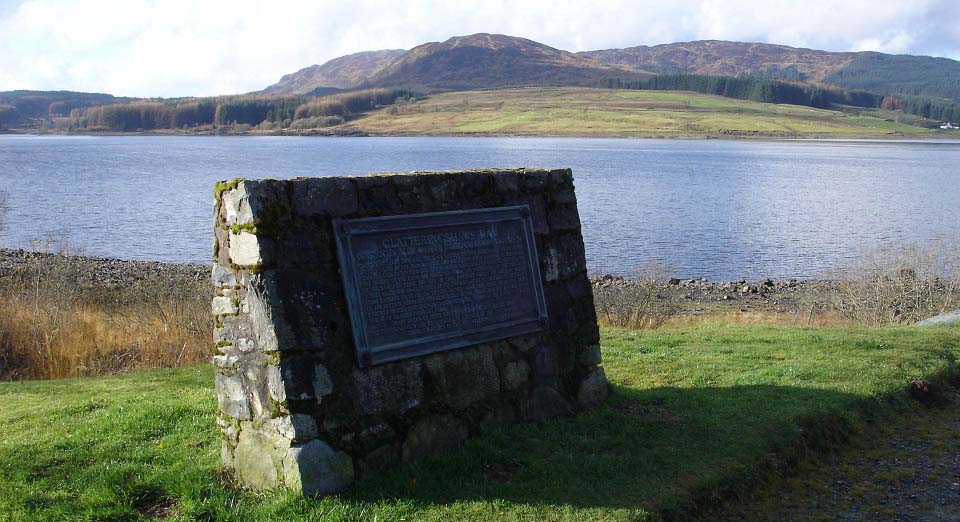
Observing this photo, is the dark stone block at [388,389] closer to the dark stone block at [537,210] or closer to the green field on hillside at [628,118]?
the dark stone block at [537,210]

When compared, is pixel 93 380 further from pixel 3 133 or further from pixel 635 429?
pixel 3 133

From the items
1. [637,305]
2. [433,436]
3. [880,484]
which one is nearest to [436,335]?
[433,436]

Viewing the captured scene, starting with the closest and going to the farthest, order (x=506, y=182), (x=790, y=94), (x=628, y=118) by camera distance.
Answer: (x=506, y=182), (x=628, y=118), (x=790, y=94)

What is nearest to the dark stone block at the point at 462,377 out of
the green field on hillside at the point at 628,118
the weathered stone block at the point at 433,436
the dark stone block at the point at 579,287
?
the weathered stone block at the point at 433,436

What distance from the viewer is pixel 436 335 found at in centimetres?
596

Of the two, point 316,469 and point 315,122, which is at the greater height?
point 315,122

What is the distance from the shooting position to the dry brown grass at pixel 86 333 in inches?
421

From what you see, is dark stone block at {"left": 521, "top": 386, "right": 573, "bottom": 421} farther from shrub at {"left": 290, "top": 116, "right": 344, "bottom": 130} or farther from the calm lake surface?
shrub at {"left": 290, "top": 116, "right": 344, "bottom": 130}

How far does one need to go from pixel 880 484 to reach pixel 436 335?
11.7 feet

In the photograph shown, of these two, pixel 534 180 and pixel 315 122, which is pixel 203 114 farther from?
pixel 534 180

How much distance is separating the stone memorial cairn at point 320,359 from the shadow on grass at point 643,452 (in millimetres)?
251

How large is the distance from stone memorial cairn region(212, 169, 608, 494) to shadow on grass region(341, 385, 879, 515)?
0.82 feet

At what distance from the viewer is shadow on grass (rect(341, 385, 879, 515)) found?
17.5 ft

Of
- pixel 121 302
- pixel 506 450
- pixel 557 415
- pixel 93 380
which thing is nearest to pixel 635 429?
pixel 557 415
